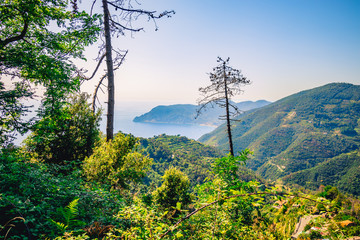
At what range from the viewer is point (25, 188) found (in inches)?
122

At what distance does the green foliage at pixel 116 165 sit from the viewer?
6420mm

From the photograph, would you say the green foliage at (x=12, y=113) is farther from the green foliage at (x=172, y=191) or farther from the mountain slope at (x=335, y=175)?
the mountain slope at (x=335, y=175)

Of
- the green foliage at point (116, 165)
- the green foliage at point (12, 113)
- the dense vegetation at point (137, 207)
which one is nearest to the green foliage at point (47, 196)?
the dense vegetation at point (137, 207)

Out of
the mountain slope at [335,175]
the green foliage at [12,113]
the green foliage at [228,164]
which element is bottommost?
the mountain slope at [335,175]

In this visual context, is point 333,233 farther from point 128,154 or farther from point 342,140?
point 342,140

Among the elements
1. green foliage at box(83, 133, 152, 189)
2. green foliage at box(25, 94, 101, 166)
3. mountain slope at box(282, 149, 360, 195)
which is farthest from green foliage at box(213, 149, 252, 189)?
mountain slope at box(282, 149, 360, 195)

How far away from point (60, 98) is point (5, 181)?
303 cm

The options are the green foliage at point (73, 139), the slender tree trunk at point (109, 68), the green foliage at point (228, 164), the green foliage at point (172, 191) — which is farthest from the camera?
the green foliage at point (172, 191)

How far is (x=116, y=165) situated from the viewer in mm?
6734

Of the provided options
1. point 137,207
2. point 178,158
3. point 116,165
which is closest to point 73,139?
point 116,165

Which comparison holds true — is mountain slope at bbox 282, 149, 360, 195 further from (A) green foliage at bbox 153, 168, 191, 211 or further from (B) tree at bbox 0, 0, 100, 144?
(B) tree at bbox 0, 0, 100, 144

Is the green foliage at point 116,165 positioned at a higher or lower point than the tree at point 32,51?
lower

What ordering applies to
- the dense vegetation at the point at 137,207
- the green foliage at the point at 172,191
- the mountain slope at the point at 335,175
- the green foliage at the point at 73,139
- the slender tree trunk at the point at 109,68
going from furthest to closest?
the mountain slope at the point at 335,175, the green foliage at the point at 172,191, the green foliage at the point at 73,139, the slender tree trunk at the point at 109,68, the dense vegetation at the point at 137,207

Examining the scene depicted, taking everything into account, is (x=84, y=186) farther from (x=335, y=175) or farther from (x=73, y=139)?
(x=335, y=175)
